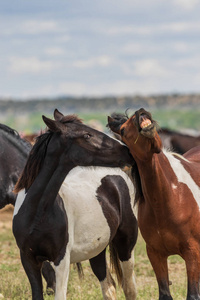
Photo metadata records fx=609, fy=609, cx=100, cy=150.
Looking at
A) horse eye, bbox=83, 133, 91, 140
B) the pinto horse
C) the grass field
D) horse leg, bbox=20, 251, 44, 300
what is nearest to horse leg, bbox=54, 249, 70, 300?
horse leg, bbox=20, 251, 44, 300

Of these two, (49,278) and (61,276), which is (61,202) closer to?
(61,276)

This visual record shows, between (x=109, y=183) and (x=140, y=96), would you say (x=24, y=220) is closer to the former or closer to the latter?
(x=109, y=183)

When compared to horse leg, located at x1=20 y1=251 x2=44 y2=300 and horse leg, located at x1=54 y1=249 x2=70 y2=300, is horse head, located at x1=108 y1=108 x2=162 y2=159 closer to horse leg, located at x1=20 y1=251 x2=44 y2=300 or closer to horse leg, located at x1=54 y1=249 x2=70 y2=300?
horse leg, located at x1=54 y1=249 x2=70 y2=300

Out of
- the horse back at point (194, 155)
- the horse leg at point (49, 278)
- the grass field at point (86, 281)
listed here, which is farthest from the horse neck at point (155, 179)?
the horse leg at point (49, 278)

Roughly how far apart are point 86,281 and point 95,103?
2350 inches

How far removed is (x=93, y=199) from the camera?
17.8 feet

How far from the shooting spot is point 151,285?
7.44 metres

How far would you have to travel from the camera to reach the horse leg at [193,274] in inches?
189

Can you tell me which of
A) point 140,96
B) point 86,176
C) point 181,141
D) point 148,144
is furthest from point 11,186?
point 140,96

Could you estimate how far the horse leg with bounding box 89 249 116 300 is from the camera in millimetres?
5814

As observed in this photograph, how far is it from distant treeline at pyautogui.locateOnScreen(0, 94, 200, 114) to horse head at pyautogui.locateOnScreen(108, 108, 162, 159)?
184ft

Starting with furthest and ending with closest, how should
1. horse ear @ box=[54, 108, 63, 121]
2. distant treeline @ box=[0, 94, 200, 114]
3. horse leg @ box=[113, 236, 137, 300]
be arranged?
distant treeline @ box=[0, 94, 200, 114]
horse leg @ box=[113, 236, 137, 300]
horse ear @ box=[54, 108, 63, 121]

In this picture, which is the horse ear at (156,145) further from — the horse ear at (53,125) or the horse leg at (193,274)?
the horse leg at (193,274)

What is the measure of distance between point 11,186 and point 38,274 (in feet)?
8.12
